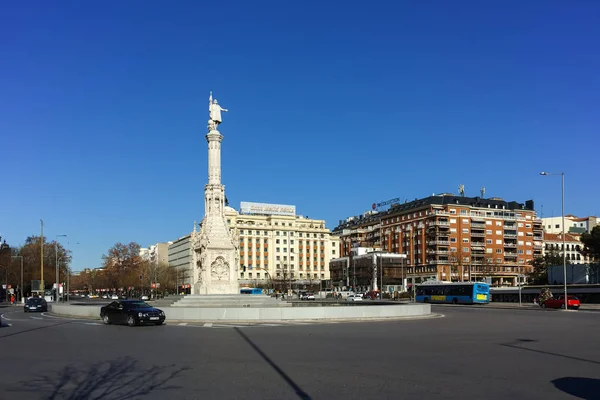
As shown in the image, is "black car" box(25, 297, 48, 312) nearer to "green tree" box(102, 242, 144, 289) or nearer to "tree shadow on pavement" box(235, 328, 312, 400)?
"tree shadow on pavement" box(235, 328, 312, 400)

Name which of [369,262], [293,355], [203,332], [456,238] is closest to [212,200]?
[203,332]

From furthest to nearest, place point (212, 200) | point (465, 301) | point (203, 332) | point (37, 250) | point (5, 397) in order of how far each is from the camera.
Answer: point (37, 250)
point (465, 301)
point (212, 200)
point (203, 332)
point (5, 397)

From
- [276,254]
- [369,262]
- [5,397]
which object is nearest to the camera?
[5,397]

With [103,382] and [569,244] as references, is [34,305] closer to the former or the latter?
[103,382]

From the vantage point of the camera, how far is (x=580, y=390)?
10.1 m

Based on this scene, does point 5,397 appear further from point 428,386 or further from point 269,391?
point 428,386

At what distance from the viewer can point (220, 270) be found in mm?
41469

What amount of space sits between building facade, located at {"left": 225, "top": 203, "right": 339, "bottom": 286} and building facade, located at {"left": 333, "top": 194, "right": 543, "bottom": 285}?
29.8 meters

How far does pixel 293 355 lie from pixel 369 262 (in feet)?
334

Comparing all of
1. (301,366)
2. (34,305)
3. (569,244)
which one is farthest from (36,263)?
(569,244)

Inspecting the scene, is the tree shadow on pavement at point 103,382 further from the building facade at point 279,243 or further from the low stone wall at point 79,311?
the building facade at point 279,243

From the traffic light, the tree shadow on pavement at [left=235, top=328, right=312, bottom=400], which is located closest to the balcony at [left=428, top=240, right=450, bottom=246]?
the traffic light

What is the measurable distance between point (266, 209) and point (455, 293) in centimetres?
9742

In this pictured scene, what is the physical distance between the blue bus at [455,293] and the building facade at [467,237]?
1771 inches
